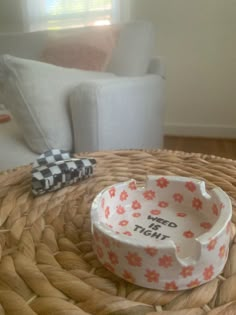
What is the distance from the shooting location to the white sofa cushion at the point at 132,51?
56.1 inches

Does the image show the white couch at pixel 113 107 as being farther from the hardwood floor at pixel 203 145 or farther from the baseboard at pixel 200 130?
the baseboard at pixel 200 130

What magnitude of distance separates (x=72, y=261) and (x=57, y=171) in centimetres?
21

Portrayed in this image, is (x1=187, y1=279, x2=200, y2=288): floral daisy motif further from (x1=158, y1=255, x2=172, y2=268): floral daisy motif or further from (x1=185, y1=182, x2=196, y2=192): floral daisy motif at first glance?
(x1=185, y1=182, x2=196, y2=192): floral daisy motif

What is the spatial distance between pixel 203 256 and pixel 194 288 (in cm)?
4

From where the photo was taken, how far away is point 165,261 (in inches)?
14.9

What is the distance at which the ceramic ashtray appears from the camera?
0.38 meters

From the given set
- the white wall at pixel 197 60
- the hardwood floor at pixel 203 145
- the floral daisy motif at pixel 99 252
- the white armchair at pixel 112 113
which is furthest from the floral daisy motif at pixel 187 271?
the white wall at pixel 197 60

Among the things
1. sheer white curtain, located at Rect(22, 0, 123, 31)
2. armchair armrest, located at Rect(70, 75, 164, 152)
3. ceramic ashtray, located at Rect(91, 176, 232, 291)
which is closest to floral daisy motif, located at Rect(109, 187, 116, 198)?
ceramic ashtray, located at Rect(91, 176, 232, 291)

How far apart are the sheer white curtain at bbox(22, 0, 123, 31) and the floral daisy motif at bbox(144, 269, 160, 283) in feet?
6.92

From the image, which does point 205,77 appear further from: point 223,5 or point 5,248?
point 5,248

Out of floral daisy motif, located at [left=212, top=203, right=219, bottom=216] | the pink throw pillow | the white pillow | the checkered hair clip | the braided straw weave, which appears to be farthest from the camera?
the pink throw pillow

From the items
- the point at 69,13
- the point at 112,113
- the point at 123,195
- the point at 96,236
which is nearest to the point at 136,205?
the point at 123,195

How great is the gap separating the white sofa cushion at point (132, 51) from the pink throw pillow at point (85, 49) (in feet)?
0.10

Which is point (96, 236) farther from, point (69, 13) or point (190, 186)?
point (69, 13)
